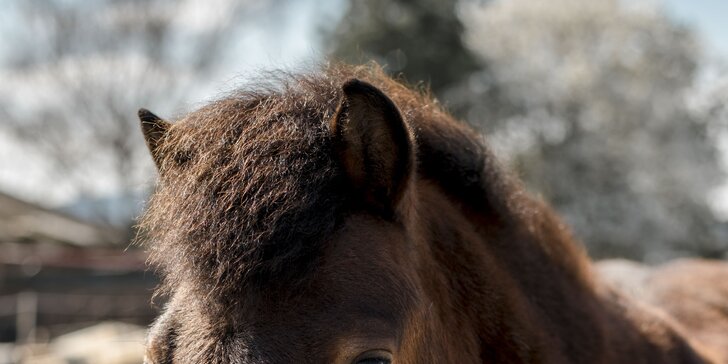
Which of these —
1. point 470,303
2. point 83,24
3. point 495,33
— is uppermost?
point 495,33

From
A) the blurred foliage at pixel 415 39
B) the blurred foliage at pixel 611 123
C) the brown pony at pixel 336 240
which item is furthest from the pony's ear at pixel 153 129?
the blurred foliage at pixel 611 123

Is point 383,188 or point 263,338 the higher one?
point 383,188

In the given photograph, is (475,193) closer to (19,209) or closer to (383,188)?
(383,188)

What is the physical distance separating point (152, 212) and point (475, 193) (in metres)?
1.16

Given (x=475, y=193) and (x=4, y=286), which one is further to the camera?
(x=4, y=286)

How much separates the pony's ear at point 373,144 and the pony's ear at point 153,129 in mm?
686

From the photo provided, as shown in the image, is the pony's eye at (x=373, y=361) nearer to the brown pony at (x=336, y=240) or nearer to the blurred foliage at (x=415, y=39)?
the brown pony at (x=336, y=240)

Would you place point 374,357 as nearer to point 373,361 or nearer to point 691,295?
point 373,361

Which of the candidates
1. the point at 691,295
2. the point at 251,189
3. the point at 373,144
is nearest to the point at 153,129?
the point at 251,189

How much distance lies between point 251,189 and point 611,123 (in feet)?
74.1

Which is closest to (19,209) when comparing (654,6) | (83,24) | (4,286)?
(83,24)

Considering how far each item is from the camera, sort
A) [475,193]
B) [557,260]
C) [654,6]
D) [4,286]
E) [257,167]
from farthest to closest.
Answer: [654,6]
[4,286]
[557,260]
[475,193]
[257,167]

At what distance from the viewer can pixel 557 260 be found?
2783 millimetres

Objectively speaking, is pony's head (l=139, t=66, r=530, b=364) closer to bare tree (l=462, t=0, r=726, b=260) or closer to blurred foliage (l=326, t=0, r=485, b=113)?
blurred foliage (l=326, t=0, r=485, b=113)
